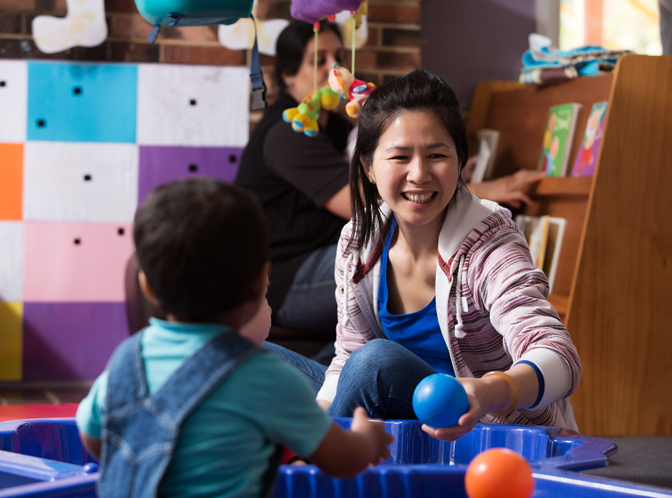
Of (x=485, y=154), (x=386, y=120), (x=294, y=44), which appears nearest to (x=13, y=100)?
(x=294, y=44)

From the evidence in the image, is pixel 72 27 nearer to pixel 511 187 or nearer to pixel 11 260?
pixel 11 260

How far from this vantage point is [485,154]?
253 cm

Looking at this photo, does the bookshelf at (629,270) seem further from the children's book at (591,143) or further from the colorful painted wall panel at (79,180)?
the colorful painted wall panel at (79,180)

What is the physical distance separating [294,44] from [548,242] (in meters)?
0.97

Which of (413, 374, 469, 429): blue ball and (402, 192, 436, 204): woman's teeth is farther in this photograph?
(402, 192, 436, 204): woman's teeth

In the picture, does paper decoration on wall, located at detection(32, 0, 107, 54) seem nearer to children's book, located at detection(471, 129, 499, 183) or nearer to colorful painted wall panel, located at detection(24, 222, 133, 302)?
colorful painted wall panel, located at detection(24, 222, 133, 302)

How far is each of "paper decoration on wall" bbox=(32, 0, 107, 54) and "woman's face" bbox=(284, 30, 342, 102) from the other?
0.79 meters

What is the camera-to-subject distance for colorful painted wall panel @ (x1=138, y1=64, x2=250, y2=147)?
8.46ft

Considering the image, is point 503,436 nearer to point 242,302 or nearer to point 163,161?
point 242,302

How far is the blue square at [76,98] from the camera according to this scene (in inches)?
100

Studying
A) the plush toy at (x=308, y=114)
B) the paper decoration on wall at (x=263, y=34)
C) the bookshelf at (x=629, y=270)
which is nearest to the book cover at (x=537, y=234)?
the bookshelf at (x=629, y=270)

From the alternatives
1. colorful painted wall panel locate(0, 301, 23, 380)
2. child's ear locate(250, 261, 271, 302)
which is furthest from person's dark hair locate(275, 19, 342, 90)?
child's ear locate(250, 261, 271, 302)

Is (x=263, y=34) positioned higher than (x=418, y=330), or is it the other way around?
(x=263, y=34)

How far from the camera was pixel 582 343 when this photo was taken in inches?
77.2
